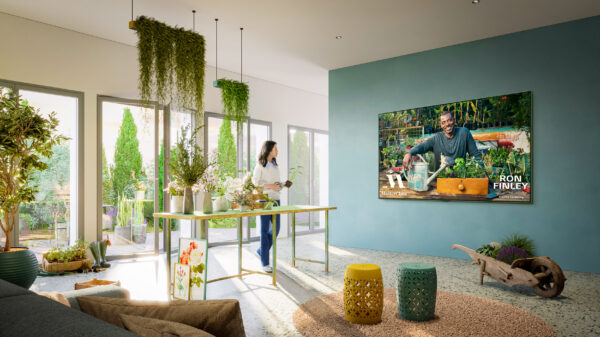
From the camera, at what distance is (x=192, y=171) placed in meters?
3.45

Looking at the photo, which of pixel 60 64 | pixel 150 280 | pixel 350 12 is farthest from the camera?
pixel 60 64

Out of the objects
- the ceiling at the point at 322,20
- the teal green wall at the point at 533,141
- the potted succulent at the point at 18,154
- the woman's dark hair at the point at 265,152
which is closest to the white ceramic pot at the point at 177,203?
the potted succulent at the point at 18,154

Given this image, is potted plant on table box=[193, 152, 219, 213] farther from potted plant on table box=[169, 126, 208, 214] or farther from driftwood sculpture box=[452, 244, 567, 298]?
driftwood sculpture box=[452, 244, 567, 298]

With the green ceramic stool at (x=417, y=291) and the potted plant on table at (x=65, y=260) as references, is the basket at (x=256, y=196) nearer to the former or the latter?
the green ceramic stool at (x=417, y=291)

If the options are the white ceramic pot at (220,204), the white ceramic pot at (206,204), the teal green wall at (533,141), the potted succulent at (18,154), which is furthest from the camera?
the teal green wall at (533,141)

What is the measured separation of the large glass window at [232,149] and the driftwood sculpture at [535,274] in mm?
3828

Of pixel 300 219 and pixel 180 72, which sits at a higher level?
pixel 180 72

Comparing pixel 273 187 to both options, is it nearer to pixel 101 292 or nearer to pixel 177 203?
pixel 177 203

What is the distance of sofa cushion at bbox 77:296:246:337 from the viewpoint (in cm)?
104

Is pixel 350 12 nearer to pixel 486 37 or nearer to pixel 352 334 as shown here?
pixel 486 37

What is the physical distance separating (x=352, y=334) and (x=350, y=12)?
3.32 m

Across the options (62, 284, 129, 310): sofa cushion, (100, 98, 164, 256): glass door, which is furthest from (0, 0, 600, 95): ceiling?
(62, 284, 129, 310): sofa cushion

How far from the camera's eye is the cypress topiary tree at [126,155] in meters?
5.44

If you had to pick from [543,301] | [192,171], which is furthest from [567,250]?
[192,171]
